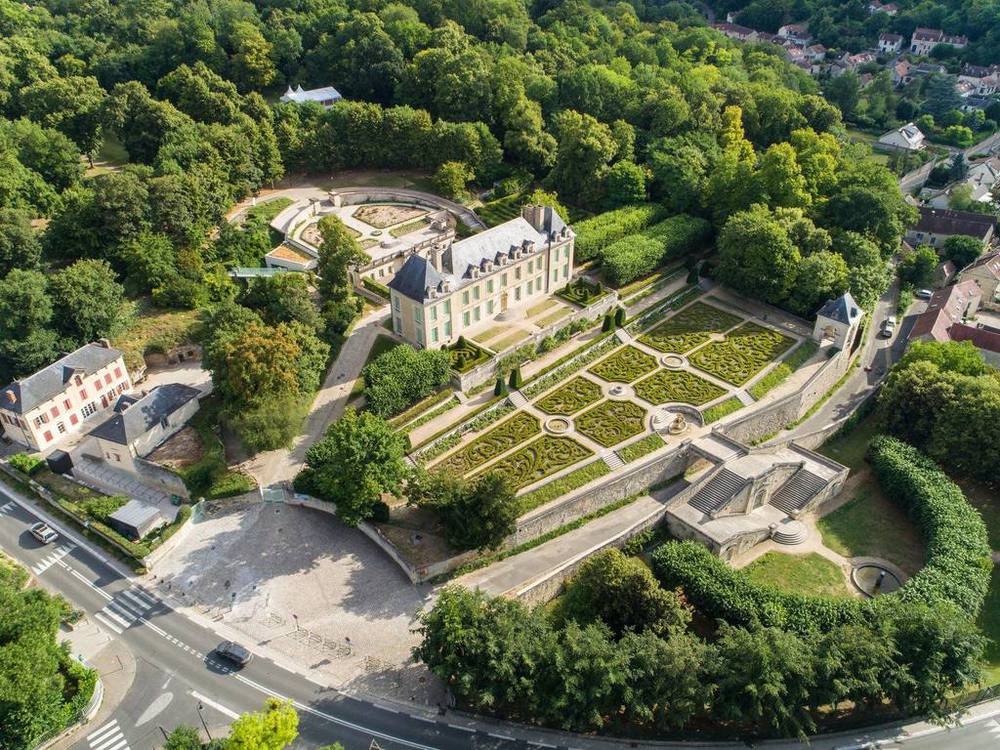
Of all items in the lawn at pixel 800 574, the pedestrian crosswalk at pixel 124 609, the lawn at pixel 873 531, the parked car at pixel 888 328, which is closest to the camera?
the pedestrian crosswalk at pixel 124 609

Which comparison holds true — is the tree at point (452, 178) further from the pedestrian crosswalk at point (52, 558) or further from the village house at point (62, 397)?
the pedestrian crosswalk at point (52, 558)

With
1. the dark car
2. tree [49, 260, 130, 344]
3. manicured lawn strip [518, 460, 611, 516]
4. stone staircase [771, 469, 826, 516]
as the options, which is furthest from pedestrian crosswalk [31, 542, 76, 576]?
stone staircase [771, 469, 826, 516]

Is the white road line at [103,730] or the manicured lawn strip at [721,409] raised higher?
the manicured lawn strip at [721,409]

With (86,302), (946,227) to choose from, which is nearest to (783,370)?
(946,227)

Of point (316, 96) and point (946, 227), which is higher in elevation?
point (316, 96)

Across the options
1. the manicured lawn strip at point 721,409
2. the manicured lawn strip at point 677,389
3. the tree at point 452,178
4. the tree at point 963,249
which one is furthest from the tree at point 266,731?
the tree at point 963,249

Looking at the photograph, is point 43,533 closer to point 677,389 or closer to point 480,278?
point 480,278
